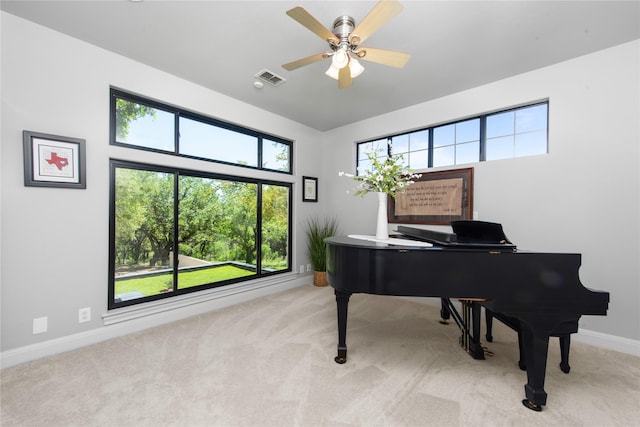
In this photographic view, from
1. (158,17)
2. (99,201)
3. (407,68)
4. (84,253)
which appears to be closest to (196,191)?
(99,201)

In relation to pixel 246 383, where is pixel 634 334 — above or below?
above

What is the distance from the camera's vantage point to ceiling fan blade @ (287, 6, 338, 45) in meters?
1.42

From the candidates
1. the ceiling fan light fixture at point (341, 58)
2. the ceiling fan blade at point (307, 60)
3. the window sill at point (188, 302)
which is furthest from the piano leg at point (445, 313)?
the ceiling fan blade at point (307, 60)

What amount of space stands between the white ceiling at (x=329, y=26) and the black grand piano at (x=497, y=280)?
166 centimetres

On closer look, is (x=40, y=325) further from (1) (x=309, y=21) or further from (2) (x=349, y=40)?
(2) (x=349, y=40)

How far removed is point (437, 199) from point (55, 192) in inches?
158

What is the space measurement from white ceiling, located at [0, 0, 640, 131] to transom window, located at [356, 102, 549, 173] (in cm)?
46

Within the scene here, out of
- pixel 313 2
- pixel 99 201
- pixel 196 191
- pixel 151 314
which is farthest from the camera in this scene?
pixel 196 191

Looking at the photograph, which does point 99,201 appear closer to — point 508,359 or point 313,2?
point 313,2

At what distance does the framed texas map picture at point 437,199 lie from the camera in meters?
3.09

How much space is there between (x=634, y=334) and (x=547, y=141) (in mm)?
1929

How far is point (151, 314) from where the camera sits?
8.56 ft

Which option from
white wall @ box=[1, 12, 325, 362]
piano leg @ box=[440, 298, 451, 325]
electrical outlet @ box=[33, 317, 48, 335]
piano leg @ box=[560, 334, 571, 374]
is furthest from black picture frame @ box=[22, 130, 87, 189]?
piano leg @ box=[560, 334, 571, 374]

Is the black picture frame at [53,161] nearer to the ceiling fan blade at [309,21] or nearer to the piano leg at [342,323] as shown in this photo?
the ceiling fan blade at [309,21]
